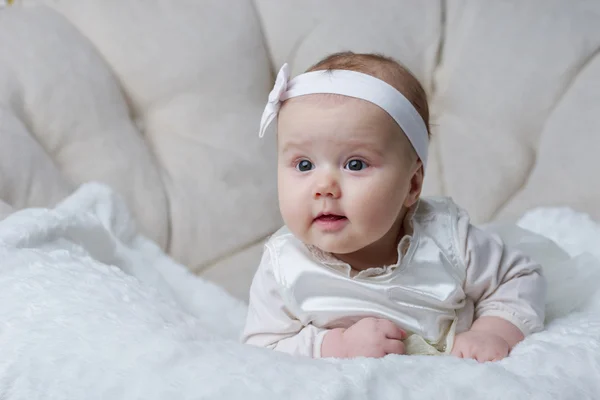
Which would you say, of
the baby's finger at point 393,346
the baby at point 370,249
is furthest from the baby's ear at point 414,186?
the baby's finger at point 393,346

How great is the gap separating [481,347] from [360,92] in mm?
359

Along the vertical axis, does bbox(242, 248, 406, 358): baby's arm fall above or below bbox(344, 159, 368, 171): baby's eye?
below

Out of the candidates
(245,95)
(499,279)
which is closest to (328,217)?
(499,279)

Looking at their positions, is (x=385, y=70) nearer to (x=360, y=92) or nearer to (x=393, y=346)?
(x=360, y=92)

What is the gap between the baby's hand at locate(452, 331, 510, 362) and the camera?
95 cm

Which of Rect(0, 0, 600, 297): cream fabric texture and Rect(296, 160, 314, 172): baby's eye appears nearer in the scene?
Rect(296, 160, 314, 172): baby's eye

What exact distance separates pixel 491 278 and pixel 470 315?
7 centimetres

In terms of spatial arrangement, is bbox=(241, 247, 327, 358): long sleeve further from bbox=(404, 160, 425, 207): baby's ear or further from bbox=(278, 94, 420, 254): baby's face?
bbox=(404, 160, 425, 207): baby's ear

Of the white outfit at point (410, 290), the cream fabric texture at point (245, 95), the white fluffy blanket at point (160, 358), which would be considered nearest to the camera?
the white fluffy blanket at point (160, 358)

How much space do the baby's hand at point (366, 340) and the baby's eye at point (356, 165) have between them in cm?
20

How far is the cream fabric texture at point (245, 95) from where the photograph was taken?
1595mm

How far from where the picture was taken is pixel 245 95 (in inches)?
68.9

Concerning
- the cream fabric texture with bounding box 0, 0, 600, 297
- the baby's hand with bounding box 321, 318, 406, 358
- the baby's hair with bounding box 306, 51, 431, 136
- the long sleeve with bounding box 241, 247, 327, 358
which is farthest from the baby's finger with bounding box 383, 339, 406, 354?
the cream fabric texture with bounding box 0, 0, 600, 297

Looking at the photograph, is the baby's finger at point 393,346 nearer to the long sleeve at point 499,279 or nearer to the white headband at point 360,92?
the long sleeve at point 499,279
